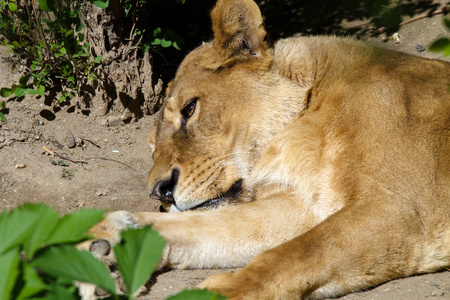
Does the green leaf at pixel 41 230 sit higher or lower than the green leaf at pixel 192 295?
higher

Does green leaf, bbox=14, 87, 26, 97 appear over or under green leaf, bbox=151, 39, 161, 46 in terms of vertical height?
under

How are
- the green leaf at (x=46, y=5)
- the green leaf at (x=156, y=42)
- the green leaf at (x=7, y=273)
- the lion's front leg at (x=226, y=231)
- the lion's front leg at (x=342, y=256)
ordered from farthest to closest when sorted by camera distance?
the green leaf at (x=156, y=42) < the green leaf at (x=46, y=5) < the lion's front leg at (x=226, y=231) < the lion's front leg at (x=342, y=256) < the green leaf at (x=7, y=273)

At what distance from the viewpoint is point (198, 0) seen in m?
6.25

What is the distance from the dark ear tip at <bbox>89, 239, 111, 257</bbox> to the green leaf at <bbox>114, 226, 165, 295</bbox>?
180cm

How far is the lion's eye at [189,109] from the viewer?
11.5ft

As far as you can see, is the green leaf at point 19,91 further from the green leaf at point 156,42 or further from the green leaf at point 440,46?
the green leaf at point 440,46

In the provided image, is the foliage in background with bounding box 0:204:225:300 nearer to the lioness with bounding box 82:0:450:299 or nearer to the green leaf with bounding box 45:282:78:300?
the green leaf with bounding box 45:282:78:300

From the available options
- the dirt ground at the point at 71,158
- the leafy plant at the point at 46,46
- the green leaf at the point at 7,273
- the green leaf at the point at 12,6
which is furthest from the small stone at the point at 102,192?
the green leaf at the point at 7,273

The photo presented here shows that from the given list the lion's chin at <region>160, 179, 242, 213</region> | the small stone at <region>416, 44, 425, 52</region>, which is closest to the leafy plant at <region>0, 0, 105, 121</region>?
the lion's chin at <region>160, 179, 242, 213</region>

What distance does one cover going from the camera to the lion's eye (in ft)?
11.5

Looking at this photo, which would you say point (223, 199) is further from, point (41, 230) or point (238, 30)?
point (41, 230)

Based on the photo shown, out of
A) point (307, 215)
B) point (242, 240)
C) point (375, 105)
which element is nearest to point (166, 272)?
point (242, 240)

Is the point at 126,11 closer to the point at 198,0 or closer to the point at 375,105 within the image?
the point at 198,0

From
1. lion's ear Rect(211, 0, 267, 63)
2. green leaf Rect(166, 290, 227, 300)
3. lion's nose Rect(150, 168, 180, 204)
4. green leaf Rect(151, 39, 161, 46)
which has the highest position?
green leaf Rect(166, 290, 227, 300)
